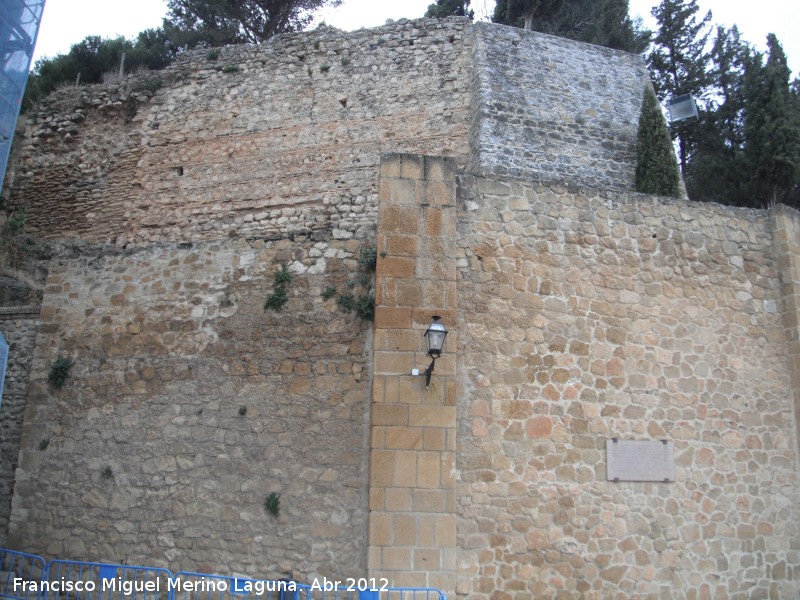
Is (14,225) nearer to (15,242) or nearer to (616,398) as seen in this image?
(15,242)

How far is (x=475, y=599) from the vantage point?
6902mm

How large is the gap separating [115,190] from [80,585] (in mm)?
8944

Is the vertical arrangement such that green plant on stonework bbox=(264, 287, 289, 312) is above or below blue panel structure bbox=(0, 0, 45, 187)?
below

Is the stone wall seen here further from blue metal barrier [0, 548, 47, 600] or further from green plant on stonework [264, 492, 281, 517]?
green plant on stonework [264, 492, 281, 517]

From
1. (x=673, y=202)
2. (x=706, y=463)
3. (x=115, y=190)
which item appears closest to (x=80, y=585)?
(x=706, y=463)

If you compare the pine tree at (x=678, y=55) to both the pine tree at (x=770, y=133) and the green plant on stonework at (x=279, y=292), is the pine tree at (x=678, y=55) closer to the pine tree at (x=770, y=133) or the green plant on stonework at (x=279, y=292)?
the pine tree at (x=770, y=133)

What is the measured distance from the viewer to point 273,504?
7.43 m

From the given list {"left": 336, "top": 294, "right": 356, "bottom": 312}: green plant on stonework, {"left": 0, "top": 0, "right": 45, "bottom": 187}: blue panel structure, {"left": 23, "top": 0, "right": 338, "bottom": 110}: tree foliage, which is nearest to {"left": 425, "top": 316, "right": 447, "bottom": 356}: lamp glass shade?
{"left": 336, "top": 294, "right": 356, "bottom": 312}: green plant on stonework

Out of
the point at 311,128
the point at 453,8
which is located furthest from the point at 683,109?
the point at 453,8

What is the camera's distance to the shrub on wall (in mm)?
12828

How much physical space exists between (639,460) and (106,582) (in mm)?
5547

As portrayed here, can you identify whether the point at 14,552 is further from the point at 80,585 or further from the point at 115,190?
the point at 115,190

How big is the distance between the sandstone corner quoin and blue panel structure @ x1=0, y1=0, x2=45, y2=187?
1.73m

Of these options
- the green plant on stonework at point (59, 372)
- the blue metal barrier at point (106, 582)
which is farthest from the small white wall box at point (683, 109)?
the blue metal barrier at point (106, 582)
